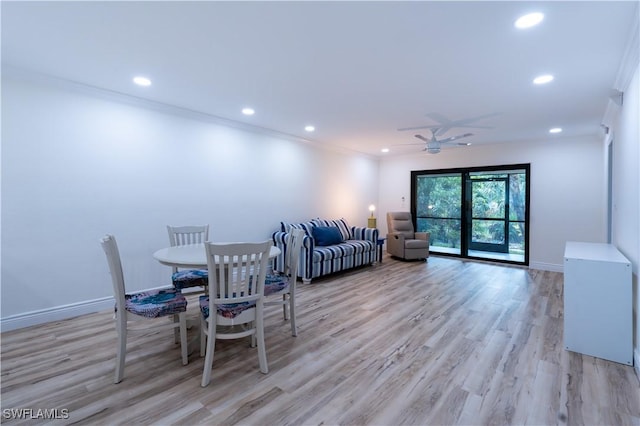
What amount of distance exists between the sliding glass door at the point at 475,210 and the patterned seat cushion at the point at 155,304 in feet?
19.9

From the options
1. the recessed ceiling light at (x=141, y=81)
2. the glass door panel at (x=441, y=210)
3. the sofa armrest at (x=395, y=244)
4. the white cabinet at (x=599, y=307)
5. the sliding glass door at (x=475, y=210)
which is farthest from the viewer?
the glass door panel at (x=441, y=210)

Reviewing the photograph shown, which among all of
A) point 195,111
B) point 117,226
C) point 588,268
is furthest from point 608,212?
point 117,226

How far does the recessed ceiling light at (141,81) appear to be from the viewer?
10.1 feet

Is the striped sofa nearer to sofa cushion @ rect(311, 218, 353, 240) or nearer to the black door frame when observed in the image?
sofa cushion @ rect(311, 218, 353, 240)

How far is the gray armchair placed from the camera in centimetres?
635

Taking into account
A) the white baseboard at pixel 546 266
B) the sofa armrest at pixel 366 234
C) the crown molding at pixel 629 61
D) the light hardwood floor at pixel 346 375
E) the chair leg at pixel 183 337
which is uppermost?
the crown molding at pixel 629 61

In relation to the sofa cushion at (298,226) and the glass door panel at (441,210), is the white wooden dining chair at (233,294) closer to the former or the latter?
the sofa cushion at (298,226)

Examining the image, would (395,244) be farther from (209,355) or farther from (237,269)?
(209,355)

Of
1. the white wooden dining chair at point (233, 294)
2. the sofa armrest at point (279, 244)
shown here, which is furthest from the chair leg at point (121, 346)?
the sofa armrest at point (279, 244)

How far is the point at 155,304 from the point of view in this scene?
221cm

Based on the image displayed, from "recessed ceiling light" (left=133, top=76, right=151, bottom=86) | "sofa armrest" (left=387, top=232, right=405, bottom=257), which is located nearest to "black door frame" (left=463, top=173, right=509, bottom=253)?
"sofa armrest" (left=387, top=232, right=405, bottom=257)

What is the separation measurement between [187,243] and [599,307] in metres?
4.05

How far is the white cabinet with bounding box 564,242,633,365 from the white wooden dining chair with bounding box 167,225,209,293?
10.7 feet

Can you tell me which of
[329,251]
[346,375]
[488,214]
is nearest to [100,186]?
[329,251]
